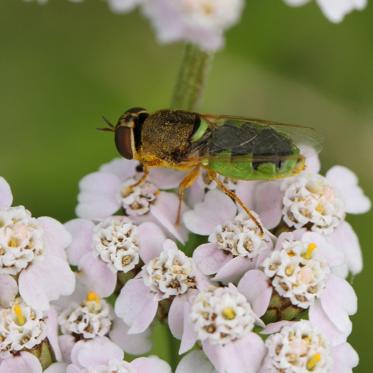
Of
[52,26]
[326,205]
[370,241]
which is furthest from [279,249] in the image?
[52,26]

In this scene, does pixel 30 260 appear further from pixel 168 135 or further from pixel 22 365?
pixel 168 135

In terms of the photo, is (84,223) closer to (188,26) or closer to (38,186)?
(188,26)

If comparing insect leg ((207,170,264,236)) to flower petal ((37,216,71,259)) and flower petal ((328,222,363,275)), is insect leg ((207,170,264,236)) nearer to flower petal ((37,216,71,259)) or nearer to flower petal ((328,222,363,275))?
flower petal ((328,222,363,275))

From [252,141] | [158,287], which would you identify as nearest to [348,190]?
[252,141]

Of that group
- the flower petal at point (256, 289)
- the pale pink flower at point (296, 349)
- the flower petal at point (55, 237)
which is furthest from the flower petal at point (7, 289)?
the pale pink flower at point (296, 349)

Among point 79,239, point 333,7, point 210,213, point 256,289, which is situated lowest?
point 79,239

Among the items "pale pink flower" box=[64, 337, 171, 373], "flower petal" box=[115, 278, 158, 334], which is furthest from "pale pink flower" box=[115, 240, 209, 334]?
"pale pink flower" box=[64, 337, 171, 373]
